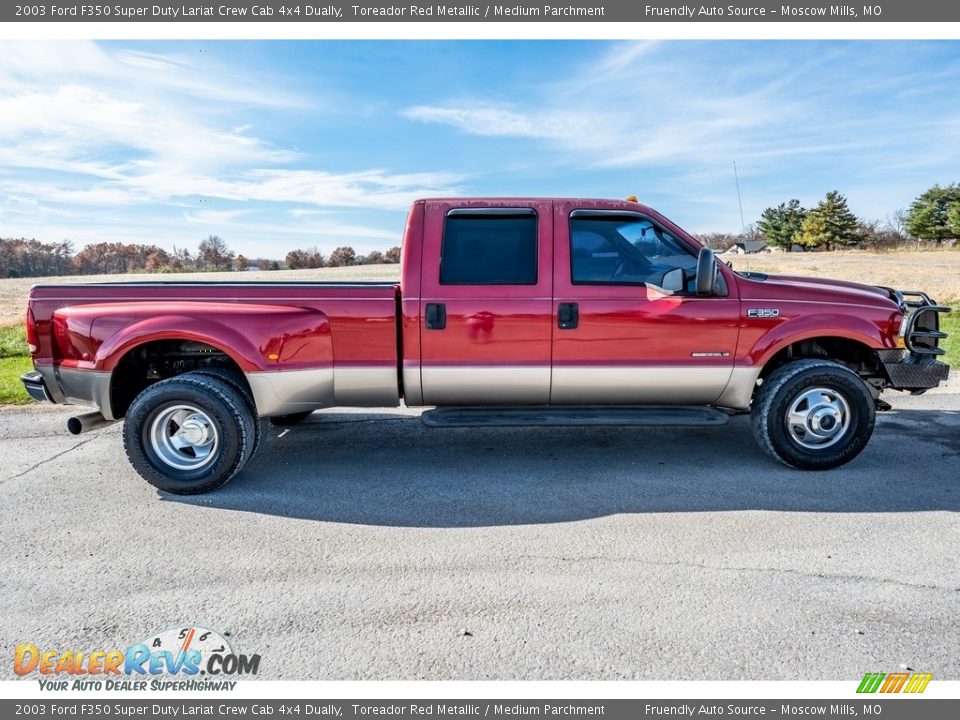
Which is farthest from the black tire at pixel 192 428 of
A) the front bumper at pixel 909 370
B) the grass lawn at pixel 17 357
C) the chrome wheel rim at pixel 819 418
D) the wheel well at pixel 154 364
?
the front bumper at pixel 909 370

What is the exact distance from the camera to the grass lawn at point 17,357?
7.27 metres

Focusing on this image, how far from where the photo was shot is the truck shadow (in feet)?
13.1

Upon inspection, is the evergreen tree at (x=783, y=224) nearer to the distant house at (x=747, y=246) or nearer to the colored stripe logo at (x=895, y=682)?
the distant house at (x=747, y=246)

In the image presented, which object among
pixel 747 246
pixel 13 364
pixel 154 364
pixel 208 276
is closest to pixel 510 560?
pixel 154 364

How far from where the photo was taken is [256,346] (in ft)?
14.1

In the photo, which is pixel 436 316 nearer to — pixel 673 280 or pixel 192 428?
pixel 673 280

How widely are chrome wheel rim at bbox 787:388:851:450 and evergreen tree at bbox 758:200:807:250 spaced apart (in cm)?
10481

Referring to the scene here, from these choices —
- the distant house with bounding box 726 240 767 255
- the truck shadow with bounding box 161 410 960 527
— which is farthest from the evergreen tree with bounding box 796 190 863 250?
the truck shadow with bounding box 161 410 960 527

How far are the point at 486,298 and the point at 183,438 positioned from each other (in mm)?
2316

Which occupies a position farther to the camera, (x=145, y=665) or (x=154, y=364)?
(x=154, y=364)

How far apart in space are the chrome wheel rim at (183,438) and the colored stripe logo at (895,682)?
3843mm

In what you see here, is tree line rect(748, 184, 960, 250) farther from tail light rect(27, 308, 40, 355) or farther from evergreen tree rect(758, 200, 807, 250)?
tail light rect(27, 308, 40, 355)

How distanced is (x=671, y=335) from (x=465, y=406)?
158 centimetres

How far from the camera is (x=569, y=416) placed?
4520mm
